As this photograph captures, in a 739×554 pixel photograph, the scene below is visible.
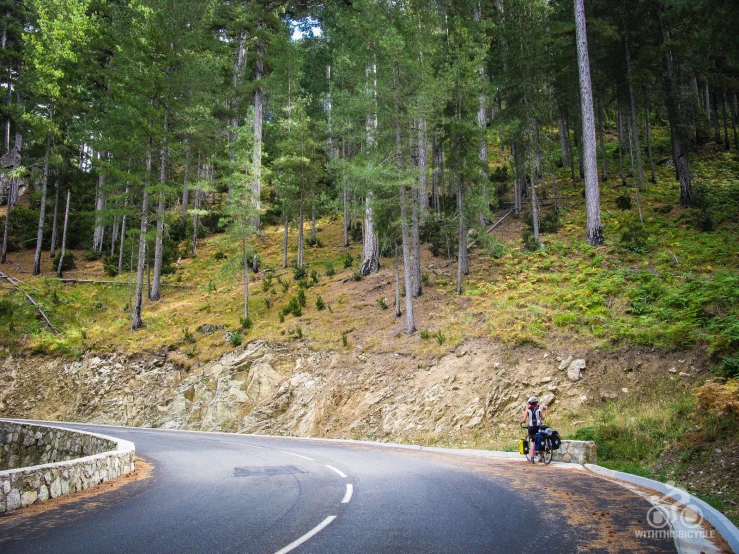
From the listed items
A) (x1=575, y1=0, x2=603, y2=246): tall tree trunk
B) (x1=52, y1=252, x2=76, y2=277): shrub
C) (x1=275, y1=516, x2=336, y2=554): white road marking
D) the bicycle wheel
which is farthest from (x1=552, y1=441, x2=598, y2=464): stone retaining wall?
(x1=52, y1=252, x2=76, y2=277): shrub

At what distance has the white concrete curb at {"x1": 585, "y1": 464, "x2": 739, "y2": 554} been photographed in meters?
5.40

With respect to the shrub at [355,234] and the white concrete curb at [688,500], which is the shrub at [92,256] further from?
the white concrete curb at [688,500]

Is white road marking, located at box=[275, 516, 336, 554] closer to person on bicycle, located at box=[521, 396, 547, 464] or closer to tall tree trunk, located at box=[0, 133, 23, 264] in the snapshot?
person on bicycle, located at box=[521, 396, 547, 464]

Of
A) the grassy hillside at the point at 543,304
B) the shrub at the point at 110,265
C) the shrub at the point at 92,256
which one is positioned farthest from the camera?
the shrub at the point at 92,256

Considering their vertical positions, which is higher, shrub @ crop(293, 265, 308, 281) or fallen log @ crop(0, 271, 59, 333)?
shrub @ crop(293, 265, 308, 281)

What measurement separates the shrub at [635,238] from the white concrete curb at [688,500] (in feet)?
48.5

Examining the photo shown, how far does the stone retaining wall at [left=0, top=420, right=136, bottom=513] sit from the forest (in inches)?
421

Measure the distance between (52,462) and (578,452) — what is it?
44.6 feet

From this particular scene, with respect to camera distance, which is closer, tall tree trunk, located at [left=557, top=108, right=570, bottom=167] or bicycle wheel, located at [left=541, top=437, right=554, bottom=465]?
bicycle wheel, located at [left=541, top=437, right=554, bottom=465]

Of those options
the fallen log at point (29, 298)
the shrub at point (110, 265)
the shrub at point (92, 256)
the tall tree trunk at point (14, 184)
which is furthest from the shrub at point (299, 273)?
the tall tree trunk at point (14, 184)

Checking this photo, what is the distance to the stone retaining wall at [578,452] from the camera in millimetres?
11930

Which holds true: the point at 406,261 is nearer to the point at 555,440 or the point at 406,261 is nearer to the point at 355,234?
the point at 555,440

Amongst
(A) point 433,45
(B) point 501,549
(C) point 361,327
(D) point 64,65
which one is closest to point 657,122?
(A) point 433,45

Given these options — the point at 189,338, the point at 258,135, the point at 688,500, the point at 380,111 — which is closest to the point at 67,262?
the point at 189,338
